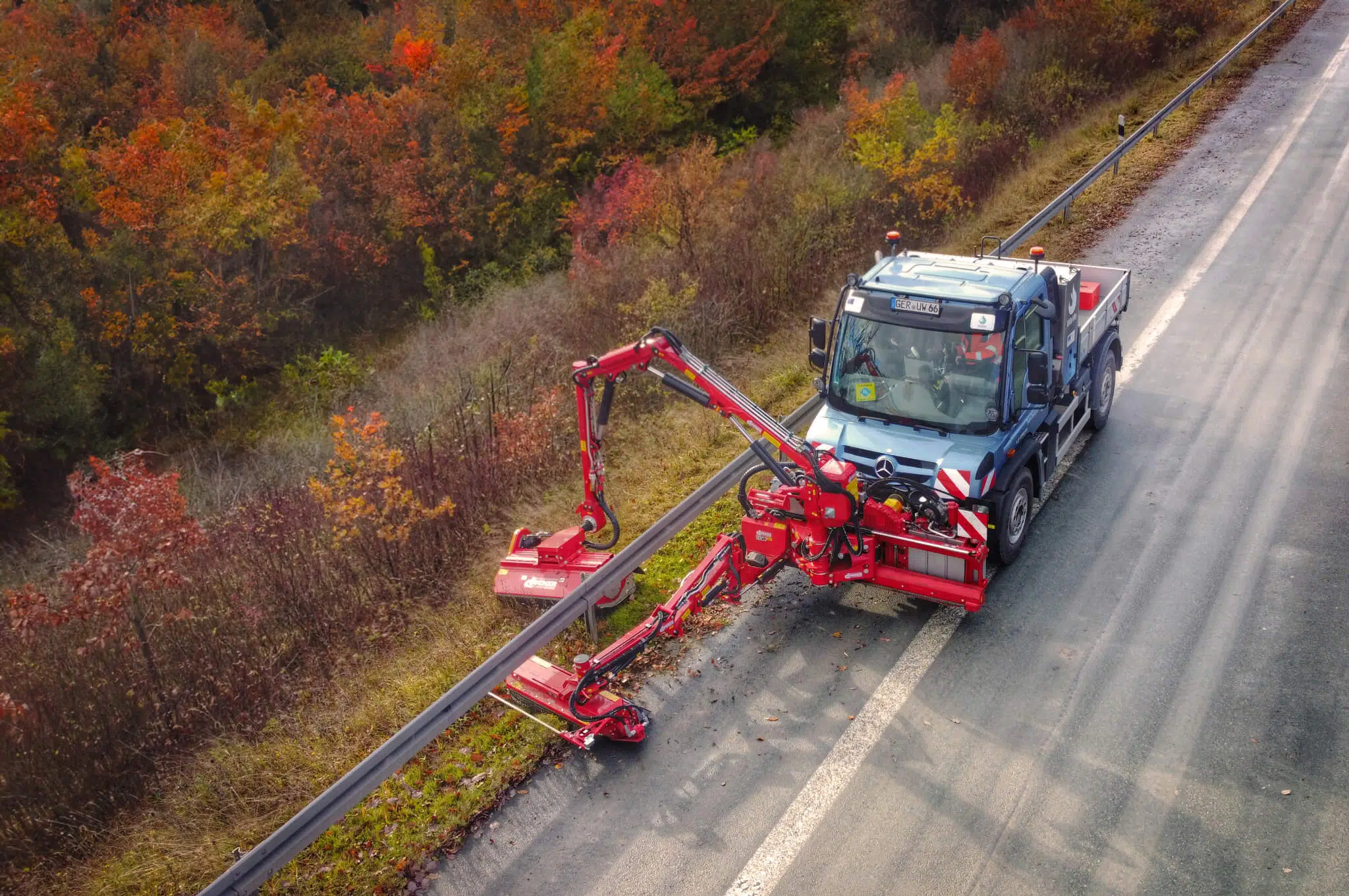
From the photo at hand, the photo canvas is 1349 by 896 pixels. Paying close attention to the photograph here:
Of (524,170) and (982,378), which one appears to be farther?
(524,170)

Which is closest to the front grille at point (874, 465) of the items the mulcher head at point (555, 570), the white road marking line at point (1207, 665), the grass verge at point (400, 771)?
the grass verge at point (400, 771)

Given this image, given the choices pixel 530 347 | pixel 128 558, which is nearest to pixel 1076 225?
pixel 530 347

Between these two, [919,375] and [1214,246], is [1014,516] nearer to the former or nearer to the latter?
[919,375]

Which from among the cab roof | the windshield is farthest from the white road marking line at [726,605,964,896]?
the cab roof

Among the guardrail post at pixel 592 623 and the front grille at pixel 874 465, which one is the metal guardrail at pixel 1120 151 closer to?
the front grille at pixel 874 465

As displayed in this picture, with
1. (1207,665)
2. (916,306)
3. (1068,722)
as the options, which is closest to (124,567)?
(916,306)

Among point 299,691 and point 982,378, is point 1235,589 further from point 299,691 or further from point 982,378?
point 299,691
